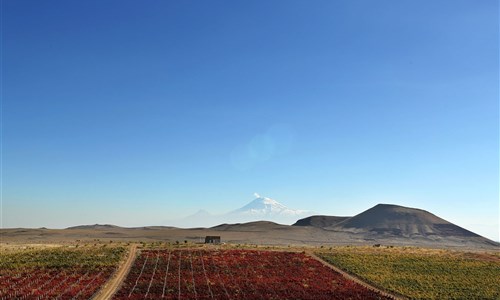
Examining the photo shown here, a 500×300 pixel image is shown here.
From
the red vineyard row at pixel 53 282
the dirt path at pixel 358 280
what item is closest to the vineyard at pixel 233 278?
the dirt path at pixel 358 280

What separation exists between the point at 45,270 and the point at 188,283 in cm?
2012

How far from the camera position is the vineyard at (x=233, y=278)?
151 feet

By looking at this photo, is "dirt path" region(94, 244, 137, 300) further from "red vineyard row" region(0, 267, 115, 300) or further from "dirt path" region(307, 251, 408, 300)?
"dirt path" region(307, 251, 408, 300)

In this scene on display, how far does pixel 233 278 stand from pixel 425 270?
1239 inches

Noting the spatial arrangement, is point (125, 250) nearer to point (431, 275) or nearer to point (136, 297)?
point (136, 297)

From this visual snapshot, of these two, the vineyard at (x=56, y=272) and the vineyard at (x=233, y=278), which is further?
the vineyard at (x=233, y=278)

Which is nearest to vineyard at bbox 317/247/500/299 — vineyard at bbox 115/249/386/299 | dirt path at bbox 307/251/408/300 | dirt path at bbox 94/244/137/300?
dirt path at bbox 307/251/408/300

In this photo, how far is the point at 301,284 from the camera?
5234cm

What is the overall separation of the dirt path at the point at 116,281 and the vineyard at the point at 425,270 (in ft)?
101

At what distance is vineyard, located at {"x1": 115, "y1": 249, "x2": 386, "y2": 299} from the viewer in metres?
46.1

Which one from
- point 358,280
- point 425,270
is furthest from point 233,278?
point 425,270

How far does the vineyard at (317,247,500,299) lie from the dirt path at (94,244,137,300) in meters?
30.8

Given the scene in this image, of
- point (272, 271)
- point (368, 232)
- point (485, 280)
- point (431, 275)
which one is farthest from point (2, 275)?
point (368, 232)

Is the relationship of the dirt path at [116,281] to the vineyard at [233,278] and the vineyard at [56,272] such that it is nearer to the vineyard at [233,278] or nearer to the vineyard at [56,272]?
the vineyard at [56,272]
